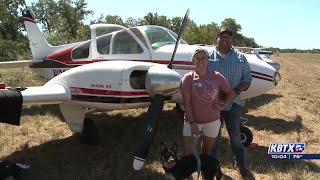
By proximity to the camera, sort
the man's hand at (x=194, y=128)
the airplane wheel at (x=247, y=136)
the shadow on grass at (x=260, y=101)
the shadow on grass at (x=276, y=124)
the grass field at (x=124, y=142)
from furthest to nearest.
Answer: the shadow on grass at (x=260, y=101)
the shadow on grass at (x=276, y=124)
the airplane wheel at (x=247, y=136)
the grass field at (x=124, y=142)
the man's hand at (x=194, y=128)

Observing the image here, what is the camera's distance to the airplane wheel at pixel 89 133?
24.2 ft

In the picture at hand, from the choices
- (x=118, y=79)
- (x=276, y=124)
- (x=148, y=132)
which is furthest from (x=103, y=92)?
(x=276, y=124)

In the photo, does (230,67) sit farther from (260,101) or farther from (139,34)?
(260,101)

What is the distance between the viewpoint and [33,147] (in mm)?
7480

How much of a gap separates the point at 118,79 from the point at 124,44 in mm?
2231

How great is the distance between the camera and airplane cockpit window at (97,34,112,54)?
8.41 m

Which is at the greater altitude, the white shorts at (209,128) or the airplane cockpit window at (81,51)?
the airplane cockpit window at (81,51)

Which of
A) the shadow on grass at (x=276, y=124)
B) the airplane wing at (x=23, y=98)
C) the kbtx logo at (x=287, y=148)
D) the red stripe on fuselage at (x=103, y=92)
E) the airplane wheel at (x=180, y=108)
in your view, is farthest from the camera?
the airplane wheel at (x=180, y=108)

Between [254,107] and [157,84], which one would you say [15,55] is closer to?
[254,107]

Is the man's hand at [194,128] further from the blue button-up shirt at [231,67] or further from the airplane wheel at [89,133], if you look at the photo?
the airplane wheel at [89,133]

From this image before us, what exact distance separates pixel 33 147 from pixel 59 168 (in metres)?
1.53

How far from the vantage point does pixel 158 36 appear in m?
8.55

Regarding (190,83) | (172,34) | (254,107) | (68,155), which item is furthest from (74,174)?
(254,107)

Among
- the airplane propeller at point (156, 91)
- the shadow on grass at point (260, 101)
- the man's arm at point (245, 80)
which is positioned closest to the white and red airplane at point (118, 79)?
the airplane propeller at point (156, 91)
